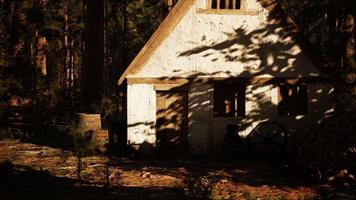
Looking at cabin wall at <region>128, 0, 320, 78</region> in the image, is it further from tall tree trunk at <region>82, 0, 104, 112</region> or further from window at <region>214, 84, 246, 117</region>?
tall tree trunk at <region>82, 0, 104, 112</region>

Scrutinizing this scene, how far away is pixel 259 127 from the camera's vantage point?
1410 cm

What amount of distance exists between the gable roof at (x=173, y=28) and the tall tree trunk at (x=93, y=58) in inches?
186

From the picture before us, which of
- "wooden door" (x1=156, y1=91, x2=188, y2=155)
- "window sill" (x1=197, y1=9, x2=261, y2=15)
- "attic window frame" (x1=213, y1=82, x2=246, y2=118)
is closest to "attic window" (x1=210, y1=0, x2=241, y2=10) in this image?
"window sill" (x1=197, y1=9, x2=261, y2=15)

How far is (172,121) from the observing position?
14.2 meters

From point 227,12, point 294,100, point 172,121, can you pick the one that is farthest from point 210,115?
point 227,12

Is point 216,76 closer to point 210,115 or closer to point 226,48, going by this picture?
point 226,48

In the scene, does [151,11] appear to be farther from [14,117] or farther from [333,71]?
[333,71]

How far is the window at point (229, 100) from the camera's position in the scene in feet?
47.2

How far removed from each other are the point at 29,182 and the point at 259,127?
768cm

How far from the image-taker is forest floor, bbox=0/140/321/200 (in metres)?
9.55

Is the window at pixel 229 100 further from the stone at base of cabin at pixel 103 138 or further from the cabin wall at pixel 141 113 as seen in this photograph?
the stone at base of cabin at pixel 103 138

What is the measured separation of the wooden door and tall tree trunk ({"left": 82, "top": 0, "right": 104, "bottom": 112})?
4.87 metres

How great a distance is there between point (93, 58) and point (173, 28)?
18.5 feet

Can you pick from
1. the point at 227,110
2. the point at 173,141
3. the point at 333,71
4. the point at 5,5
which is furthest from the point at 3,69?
the point at 333,71
